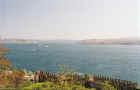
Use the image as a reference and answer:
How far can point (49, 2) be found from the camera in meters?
3.15

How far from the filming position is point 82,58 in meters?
3.16

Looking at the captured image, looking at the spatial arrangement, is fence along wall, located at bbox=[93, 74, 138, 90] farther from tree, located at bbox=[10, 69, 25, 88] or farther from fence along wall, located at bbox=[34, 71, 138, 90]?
tree, located at bbox=[10, 69, 25, 88]

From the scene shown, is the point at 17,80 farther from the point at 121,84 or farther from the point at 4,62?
the point at 121,84

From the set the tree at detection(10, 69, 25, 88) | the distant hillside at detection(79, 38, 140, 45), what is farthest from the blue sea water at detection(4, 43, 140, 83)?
the tree at detection(10, 69, 25, 88)

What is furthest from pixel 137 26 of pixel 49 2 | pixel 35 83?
pixel 35 83

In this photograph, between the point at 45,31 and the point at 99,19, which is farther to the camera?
the point at 45,31

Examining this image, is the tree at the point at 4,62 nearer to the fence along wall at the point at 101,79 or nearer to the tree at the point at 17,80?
the tree at the point at 17,80

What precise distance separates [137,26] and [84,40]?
3.90ft

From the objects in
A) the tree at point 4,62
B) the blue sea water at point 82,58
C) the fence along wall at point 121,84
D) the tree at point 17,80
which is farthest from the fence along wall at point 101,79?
the tree at point 4,62

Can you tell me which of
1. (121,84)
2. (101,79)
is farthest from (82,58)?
(121,84)

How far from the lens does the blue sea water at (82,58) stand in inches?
115

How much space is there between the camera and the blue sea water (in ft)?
9.60

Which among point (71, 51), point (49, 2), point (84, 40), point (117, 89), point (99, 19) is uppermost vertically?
point (49, 2)

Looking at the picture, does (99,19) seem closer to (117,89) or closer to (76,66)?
(76,66)
